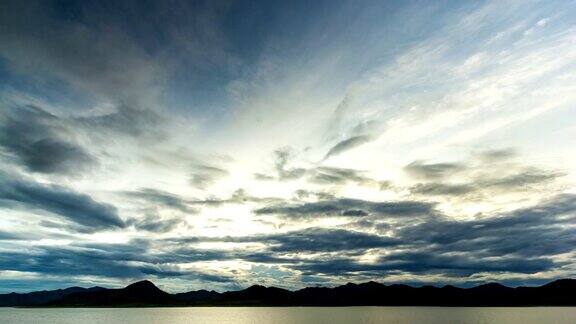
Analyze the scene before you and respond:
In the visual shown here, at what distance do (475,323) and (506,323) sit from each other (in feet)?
77.4

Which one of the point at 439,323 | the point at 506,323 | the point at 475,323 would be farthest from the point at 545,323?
the point at 439,323

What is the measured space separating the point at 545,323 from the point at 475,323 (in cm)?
4483

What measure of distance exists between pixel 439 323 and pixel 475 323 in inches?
646

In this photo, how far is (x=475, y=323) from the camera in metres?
186

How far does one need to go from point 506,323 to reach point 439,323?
3609cm

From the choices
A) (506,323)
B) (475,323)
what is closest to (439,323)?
(475,323)

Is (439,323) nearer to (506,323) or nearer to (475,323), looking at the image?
(475,323)

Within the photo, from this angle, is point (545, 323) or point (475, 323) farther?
point (545, 323)

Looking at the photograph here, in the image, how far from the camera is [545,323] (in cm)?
19875

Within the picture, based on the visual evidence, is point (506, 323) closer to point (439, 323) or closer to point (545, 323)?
point (545, 323)

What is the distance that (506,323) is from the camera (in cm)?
19600

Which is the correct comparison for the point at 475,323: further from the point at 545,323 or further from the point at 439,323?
the point at 545,323

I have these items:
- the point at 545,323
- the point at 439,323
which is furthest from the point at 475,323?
the point at 545,323

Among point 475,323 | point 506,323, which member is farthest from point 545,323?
point 475,323
